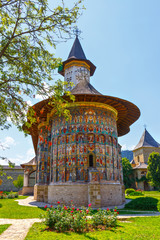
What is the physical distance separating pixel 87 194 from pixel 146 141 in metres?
34.6

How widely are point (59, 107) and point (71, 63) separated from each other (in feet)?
60.0

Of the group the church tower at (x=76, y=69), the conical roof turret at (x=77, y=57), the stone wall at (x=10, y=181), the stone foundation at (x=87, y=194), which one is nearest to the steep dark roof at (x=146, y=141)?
the conical roof turret at (x=77, y=57)

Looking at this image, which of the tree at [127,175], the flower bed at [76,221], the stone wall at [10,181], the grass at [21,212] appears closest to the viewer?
the flower bed at [76,221]

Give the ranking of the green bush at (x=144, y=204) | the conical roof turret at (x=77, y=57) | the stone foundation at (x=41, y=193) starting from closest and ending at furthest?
the green bush at (x=144, y=204), the stone foundation at (x=41, y=193), the conical roof turret at (x=77, y=57)

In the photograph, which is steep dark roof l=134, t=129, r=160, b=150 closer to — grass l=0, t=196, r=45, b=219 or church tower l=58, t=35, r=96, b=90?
church tower l=58, t=35, r=96, b=90

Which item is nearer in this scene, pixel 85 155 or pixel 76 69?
pixel 85 155

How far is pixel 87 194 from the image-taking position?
13.3 metres

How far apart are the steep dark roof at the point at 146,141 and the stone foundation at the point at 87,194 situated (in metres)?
31.2

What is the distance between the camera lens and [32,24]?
6016 mm

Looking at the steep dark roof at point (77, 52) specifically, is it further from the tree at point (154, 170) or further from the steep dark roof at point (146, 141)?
the steep dark roof at point (146, 141)

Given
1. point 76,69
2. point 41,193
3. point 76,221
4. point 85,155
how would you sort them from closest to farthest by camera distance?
point 76,221, point 85,155, point 41,193, point 76,69

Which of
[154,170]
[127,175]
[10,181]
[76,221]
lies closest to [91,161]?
[76,221]

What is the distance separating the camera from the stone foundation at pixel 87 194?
42.1ft

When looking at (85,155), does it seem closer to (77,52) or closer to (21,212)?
(21,212)
